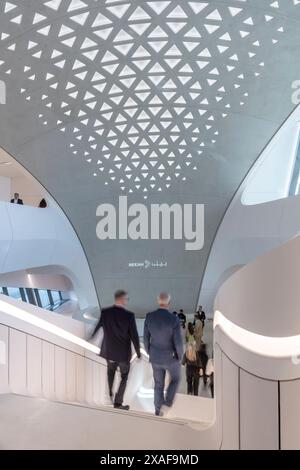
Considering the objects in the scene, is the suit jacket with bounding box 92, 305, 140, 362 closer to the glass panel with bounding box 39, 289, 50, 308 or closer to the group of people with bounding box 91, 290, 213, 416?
the group of people with bounding box 91, 290, 213, 416

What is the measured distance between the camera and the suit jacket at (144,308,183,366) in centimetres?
425

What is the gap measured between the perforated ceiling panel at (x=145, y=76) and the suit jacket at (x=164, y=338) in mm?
11097

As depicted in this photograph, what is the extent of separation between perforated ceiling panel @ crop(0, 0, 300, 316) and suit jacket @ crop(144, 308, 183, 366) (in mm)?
11097

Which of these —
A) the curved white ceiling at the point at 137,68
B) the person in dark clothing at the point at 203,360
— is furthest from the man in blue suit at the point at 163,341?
the curved white ceiling at the point at 137,68

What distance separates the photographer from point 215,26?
12.6 metres

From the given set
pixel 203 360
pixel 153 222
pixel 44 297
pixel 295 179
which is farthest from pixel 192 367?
pixel 44 297

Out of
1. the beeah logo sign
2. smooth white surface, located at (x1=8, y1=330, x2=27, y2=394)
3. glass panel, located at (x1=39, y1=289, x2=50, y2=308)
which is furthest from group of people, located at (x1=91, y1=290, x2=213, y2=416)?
glass panel, located at (x1=39, y1=289, x2=50, y2=308)

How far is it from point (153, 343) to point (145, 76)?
543 inches

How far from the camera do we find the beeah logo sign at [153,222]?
22.7 metres

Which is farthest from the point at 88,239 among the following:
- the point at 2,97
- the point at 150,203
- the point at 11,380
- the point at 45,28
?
the point at 11,380

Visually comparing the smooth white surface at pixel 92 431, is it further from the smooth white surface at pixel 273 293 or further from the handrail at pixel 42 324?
Result: the smooth white surface at pixel 273 293

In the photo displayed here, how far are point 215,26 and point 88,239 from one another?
14.8 meters

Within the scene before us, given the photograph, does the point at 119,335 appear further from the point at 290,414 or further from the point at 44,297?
the point at 44,297

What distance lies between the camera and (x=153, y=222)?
23547mm
